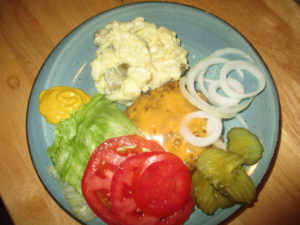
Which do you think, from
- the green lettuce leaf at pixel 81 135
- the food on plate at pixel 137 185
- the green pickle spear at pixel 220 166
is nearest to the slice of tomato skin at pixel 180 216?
the food on plate at pixel 137 185

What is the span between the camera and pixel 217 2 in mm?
2408

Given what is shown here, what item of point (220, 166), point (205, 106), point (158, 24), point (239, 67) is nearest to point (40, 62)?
point (158, 24)

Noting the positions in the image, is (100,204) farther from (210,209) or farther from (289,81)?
(289,81)

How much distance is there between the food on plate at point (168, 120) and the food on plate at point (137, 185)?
135 mm

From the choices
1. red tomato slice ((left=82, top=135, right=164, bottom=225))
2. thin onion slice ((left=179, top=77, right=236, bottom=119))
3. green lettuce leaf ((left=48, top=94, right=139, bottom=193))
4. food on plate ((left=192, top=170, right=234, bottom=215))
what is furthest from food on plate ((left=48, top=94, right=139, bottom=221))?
food on plate ((left=192, top=170, right=234, bottom=215))

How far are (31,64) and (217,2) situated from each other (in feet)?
5.77

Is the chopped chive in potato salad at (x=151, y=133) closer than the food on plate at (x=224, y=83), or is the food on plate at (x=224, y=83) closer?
the chopped chive in potato salad at (x=151, y=133)

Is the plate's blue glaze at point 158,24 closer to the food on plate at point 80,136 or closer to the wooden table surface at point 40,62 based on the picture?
the food on plate at point 80,136

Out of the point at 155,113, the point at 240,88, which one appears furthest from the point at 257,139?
the point at 155,113

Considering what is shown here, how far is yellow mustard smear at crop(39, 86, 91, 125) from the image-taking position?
2.00 m

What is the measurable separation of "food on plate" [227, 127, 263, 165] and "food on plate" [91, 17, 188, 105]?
0.65 m

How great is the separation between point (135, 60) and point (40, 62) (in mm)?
988

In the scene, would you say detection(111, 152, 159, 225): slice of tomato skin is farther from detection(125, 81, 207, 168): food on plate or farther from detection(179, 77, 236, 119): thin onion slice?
detection(179, 77, 236, 119): thin onion slice

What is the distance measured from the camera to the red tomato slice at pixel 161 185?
59.6 inches
